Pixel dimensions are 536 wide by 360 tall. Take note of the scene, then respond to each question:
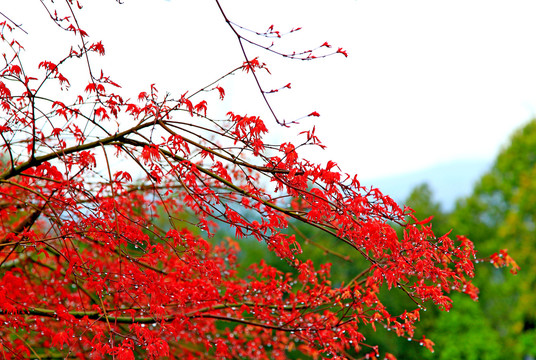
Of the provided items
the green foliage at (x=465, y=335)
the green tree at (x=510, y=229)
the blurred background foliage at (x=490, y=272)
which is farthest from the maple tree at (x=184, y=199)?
the green foliage at (x=465, y=335)

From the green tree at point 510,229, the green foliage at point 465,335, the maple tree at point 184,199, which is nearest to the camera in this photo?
the maple tree at point 184,199

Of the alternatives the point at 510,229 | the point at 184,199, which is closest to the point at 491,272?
the point at 510,229

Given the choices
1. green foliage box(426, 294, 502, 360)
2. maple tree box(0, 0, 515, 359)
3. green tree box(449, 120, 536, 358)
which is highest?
green tree box(449, 120, 536, 358)

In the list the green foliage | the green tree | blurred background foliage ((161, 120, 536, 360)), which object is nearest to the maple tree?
blurred background foliage ((161, 120, 536, 360))

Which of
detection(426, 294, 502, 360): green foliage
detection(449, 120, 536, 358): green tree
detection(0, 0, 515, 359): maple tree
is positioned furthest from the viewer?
detection(426, 294, 502, 360): green foliage

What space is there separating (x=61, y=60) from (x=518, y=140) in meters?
14.2

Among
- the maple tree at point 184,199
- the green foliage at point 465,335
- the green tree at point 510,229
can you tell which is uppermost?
the green tree at point 510,229

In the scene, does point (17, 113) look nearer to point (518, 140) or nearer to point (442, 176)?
point (518, 140)

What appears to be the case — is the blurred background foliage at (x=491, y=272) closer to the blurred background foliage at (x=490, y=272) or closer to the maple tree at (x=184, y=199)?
the blurred background foliage at (x=490, y=272)

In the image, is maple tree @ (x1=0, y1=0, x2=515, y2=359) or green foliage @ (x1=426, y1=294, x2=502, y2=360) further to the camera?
green foliage @ (x1=426, y1=294, x2=502, y2=360)

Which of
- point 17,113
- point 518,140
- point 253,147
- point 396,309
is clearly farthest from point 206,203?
point 518,140

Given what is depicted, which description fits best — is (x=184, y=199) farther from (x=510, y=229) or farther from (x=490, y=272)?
(x=490, y=272)

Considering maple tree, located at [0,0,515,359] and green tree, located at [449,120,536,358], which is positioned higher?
green tree, located at [449,120,536,358]

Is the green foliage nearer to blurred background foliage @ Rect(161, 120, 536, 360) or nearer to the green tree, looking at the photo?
blurred background foliage @ Rect(161, 120, 536, 360)
